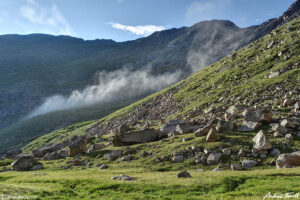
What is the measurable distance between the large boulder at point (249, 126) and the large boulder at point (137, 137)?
15.8 m

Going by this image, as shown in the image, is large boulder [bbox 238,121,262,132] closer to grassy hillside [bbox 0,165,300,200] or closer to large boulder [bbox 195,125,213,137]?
large boulder [bbox 195,125,213,137]

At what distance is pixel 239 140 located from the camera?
90.6ft

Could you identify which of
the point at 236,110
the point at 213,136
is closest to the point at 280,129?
the point at 213,136

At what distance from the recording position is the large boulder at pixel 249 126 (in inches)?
1169

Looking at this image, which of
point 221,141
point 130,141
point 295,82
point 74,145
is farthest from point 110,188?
point 295,82

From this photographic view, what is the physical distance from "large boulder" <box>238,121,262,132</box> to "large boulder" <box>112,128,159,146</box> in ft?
51.9

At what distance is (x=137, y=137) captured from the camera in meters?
39.8

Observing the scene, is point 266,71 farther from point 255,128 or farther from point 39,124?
point 39,124

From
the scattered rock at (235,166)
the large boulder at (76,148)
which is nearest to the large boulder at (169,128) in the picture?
the scattered rock at (235,166)

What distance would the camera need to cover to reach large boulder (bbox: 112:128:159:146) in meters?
39.4

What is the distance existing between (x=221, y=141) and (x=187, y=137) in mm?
5899

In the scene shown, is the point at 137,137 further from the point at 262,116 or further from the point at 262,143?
the point at 262,143

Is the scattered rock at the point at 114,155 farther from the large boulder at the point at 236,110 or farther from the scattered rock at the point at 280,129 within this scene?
the scattered rock at the point at 280,129

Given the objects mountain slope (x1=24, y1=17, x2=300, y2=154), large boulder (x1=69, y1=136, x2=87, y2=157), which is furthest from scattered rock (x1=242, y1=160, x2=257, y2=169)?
large boulder (x1=69, y1=136, x2=87, y2=157)
